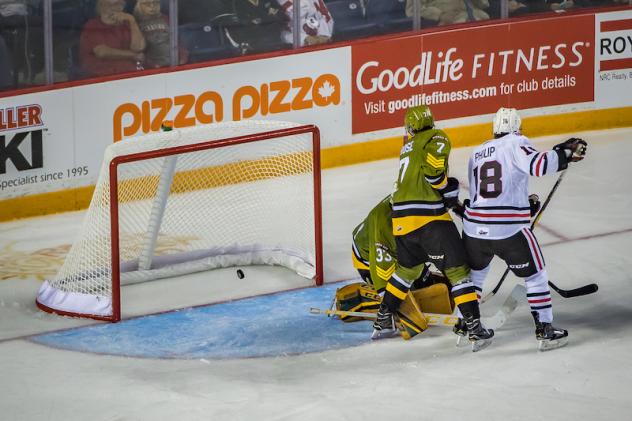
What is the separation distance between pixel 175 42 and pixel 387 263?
3439 millimetres

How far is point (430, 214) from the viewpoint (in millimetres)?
7551

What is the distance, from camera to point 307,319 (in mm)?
8281

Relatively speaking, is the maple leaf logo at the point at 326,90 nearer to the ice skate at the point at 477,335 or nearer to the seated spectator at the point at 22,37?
the seated spectator at the point at 22,37

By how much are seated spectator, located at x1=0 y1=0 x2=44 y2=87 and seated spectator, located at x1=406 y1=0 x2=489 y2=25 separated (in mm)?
2890

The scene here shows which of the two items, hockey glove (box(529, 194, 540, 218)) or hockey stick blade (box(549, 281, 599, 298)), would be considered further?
hockey stick blade (box(549, 281, 599, 298))

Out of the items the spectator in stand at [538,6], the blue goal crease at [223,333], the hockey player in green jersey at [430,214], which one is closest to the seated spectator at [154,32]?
the blue goal crease at [223,333]

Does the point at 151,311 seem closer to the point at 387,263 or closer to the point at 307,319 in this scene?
the point at 307,319

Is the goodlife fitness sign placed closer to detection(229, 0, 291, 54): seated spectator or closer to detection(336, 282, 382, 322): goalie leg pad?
detection(229, 0, 291, 54): seated spectator

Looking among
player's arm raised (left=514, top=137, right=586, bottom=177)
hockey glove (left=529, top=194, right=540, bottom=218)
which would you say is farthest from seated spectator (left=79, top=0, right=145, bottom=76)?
player's arm raised (left=514, top=137, right=586, bottom=177)

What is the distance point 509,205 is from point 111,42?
399 centimetres

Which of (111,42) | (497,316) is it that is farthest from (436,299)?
(111,42)

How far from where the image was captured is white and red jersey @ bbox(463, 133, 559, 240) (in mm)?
7383

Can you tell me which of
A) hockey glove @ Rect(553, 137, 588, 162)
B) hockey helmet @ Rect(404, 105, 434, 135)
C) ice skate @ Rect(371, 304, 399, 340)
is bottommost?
ice skate @ Rect(371, 304, 399, 340)

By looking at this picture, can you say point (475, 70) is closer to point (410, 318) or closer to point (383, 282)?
point (383, 282)
